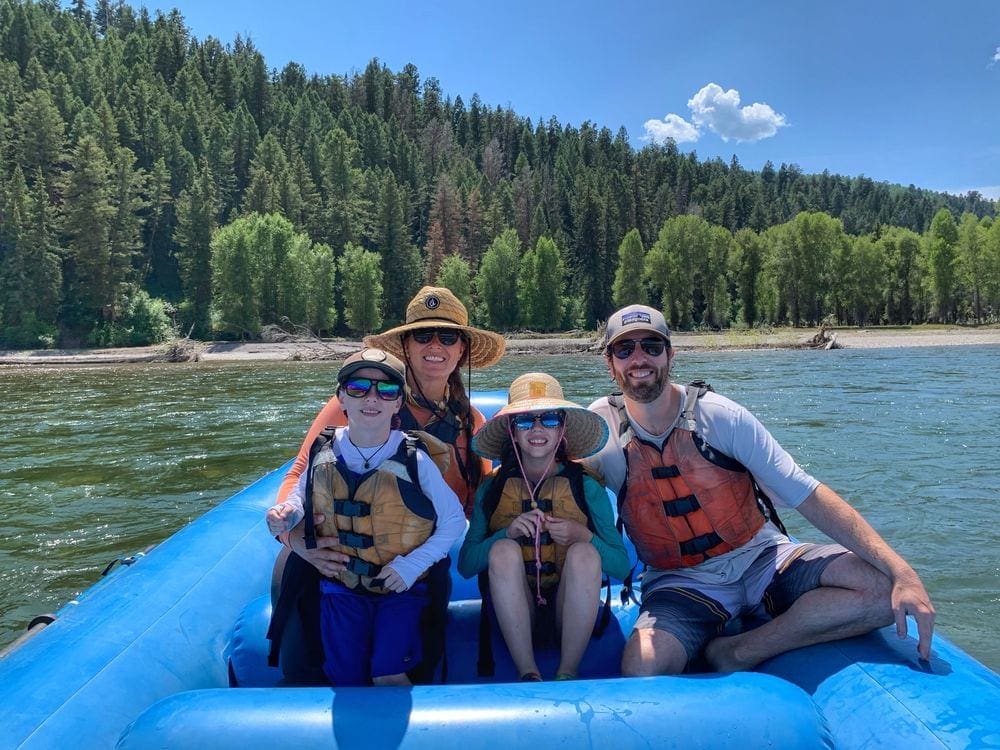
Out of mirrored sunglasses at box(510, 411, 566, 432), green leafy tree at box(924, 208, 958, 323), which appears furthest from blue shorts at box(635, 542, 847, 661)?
green leafy tree at box(924, 208, 958, 323)

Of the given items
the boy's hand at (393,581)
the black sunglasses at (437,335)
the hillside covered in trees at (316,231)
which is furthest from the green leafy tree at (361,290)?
the boy's hand at (393,581)

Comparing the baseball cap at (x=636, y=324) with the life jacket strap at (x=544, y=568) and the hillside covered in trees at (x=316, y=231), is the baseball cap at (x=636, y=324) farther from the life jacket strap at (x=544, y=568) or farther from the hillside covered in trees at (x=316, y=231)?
the hillside covered in trees at (x=316, y=231)

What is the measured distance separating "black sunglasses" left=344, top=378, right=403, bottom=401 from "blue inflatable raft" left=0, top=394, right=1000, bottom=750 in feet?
3.15

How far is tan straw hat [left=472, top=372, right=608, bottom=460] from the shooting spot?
2657 mm

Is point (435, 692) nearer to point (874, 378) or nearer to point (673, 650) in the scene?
point (673, 650)

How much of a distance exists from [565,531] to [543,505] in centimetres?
17

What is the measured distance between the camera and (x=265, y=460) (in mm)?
9047

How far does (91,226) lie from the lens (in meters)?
40.8

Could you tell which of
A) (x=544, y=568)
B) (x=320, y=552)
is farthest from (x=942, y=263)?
(x=320, y=552)

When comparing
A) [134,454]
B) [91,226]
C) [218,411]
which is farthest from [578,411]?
[91,226]

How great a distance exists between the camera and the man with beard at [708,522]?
2.37 metres

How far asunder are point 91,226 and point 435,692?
47.0 metres

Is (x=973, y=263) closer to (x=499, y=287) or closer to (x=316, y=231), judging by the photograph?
(x=499, y=287)

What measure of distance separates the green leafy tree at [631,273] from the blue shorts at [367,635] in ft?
172
